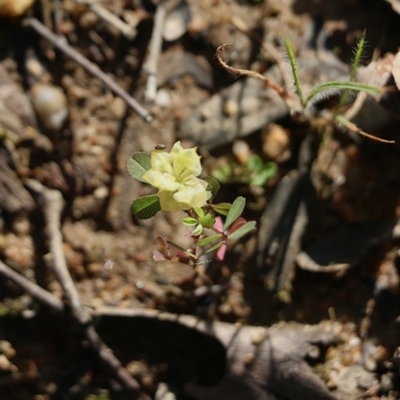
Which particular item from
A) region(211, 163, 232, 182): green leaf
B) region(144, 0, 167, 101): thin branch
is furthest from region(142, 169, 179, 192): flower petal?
region(144, 0, 167, 101): thin branch

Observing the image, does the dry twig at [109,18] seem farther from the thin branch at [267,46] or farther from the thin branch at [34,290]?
the thin branch at [34,290]

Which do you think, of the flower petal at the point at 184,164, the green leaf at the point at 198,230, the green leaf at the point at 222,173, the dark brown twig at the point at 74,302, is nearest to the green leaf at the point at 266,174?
the green leaf at the point at 222,173

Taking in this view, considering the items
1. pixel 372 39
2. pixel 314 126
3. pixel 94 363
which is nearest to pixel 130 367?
pixel 94 363

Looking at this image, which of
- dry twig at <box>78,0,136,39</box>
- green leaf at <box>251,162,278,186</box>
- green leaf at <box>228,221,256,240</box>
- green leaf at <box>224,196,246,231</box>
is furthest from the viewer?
dry twig at <box>78,0,136,39</box>

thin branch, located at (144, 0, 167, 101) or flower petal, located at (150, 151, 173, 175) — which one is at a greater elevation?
thin branch, located at (144, 0, 167, 101)

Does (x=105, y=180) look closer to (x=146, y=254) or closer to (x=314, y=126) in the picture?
(x=146, y=254)

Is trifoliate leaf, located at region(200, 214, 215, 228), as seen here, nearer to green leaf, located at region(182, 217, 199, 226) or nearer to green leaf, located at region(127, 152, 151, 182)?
green leaf, located at region(182, 217, 199, 226)
